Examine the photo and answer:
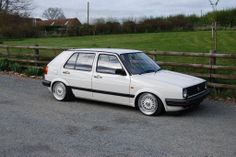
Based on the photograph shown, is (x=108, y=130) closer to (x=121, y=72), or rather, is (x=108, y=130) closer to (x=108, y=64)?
(x=121, y=72)

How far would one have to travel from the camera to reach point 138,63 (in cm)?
877

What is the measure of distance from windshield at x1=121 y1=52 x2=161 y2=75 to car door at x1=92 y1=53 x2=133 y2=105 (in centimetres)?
17

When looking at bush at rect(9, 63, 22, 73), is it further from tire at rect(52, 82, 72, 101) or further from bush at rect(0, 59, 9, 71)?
tire at rect(52, 82, 72, 101)

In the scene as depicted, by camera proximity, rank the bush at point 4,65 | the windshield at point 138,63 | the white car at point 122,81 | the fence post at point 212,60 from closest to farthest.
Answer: the white car at point 122,81 < the windshield at point 138,63 < the fence post at point 212,60 < the bush at point 4,65

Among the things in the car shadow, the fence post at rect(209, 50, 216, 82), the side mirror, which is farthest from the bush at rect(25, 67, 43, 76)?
the fence post at rect(209, 50, 216, 82)

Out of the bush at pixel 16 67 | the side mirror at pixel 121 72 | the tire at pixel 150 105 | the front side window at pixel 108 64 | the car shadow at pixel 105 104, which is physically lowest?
the car shadow at pixel 105 104

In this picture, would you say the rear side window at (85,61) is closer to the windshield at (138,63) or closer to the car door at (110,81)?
the car door at (110,81)

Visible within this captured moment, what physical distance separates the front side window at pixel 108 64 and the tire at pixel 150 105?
928 mm

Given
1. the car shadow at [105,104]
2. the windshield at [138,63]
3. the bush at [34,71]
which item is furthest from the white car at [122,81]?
the bush at [34,71]

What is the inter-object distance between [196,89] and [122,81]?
160cm

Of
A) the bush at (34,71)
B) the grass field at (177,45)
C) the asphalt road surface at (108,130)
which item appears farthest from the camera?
the grass field at (177,45)

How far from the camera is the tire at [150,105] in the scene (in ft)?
25.8

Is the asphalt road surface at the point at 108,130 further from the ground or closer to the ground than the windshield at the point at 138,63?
closer to the ground

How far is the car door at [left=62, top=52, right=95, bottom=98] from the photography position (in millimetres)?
8930
